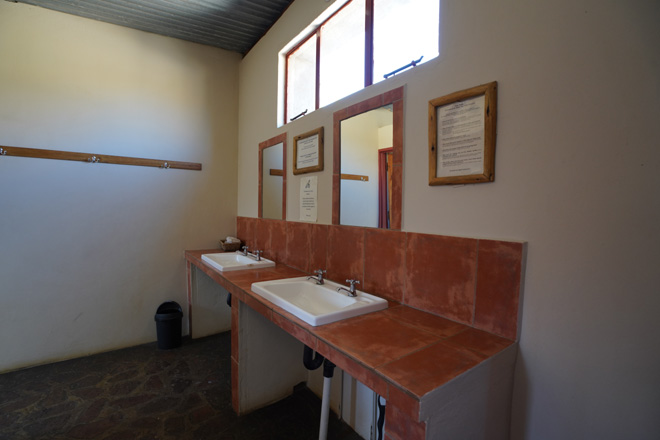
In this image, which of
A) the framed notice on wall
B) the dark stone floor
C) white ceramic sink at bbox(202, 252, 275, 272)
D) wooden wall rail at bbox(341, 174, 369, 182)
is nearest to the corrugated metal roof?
wooden wall rail at bbox(341, 174, 369, 182)

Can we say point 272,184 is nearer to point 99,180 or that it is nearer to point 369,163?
point 369,163

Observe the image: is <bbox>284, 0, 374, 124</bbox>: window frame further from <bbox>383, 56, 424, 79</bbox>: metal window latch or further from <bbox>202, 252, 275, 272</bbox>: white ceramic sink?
<bbox>202, 252, 275, 272</bbox>: white ceramic sink

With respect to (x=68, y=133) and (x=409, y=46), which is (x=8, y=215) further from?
(x=409, y=46)

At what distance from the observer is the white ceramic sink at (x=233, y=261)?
2.29m

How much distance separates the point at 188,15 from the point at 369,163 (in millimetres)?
2311

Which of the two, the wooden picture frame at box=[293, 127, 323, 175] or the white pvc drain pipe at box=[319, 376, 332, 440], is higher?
the wooden picture frame at box=[293, 127, 323, 175]

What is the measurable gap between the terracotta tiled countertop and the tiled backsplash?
65 millimetres

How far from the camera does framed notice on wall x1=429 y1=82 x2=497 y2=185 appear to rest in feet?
3.91

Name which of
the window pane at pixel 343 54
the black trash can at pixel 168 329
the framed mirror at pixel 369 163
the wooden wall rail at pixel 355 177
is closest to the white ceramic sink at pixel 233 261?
the black trash can at pixel 168 329

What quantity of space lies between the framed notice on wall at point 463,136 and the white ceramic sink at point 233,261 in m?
1.56

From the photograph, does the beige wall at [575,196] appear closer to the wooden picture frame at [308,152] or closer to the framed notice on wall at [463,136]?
the framed notice on wall at [463,136]

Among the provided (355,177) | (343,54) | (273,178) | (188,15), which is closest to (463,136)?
(355,177)

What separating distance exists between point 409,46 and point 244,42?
2.28 m

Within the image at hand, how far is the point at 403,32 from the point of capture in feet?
5.23
